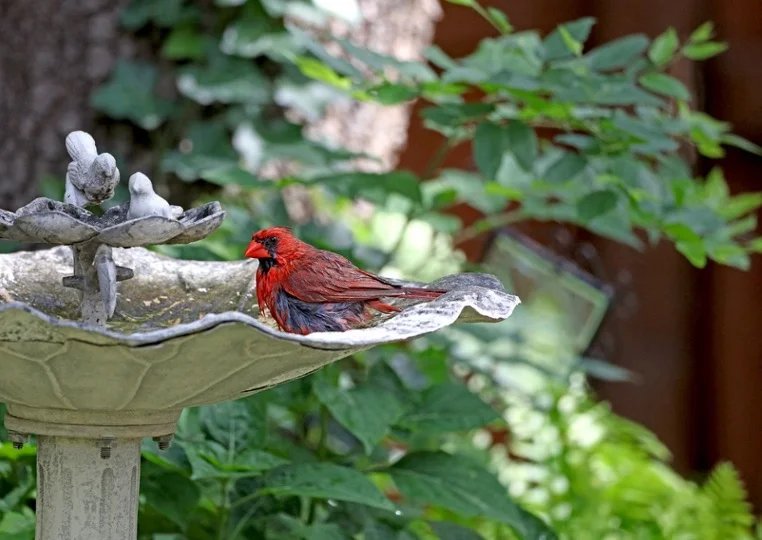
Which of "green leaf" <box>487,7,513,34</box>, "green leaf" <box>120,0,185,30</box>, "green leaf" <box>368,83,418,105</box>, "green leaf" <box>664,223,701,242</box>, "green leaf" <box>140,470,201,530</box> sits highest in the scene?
"green leaf" <box>487,7,513,34</box>

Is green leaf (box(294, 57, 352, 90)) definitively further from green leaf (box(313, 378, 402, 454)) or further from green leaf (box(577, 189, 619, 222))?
green leaf (box(313, 378, 402, 454))

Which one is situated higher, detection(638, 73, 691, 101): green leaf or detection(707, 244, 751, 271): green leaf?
detection(638, 73, 691, 101): green leaf

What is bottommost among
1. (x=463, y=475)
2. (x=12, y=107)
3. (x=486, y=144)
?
(x=463, y=475)

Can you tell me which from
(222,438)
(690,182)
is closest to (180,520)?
(222,438)

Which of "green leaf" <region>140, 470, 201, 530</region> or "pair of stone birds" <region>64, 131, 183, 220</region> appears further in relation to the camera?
"green leaf" <region>140, 470, 201, 530</region>

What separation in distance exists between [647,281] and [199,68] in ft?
6.94

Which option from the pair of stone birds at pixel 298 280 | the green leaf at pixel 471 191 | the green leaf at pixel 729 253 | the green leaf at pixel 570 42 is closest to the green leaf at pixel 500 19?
the green leaf at pixel 570 42

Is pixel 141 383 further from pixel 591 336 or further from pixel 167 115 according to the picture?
pixel 591 336

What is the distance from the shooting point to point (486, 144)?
202 cm

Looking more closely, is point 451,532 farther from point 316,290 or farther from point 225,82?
point 225,82

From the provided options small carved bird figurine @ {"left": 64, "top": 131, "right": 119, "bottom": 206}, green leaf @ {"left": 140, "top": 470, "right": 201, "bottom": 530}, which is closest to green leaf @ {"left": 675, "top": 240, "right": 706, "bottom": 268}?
green leaf @ {"left": 140, "top": 470, "right": 201, "bottom": 530}

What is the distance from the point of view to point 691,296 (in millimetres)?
4109

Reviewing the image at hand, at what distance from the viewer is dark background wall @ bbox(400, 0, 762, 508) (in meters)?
3.78

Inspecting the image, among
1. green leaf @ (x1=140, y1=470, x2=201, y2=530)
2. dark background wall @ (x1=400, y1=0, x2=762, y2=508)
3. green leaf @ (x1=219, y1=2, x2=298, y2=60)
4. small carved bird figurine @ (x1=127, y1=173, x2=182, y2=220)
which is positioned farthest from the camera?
dark background wall @ (x1=400, y1=0, x2=762, y2=508)
